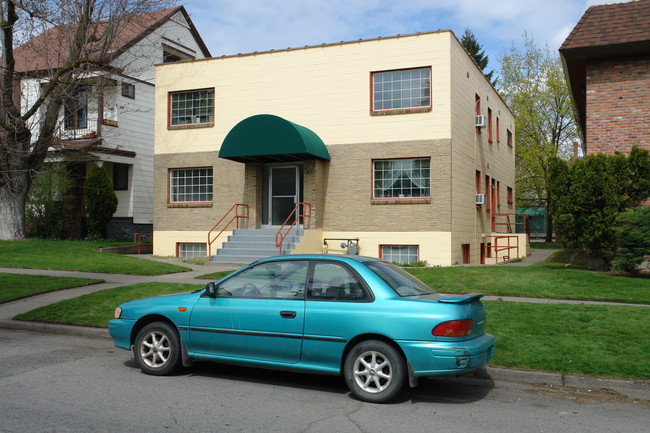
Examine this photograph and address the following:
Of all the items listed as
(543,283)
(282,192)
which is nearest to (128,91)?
(282,192)

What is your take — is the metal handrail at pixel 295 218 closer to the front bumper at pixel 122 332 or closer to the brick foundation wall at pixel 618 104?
the brick foundation wall at pixel 618 104

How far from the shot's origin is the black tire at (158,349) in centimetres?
703

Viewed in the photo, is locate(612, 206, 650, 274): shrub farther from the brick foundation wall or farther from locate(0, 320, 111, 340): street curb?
locate(0, 320, 111, 340): street curb

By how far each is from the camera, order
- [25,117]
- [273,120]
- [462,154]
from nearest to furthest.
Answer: [273,120] → [462,154] → [25,117]

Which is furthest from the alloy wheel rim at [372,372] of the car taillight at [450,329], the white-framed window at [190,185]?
the white-framed window at [190,185]

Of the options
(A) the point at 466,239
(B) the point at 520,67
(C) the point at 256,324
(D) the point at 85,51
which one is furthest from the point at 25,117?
(B) the point at 520,67

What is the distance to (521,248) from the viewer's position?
24.7 metres

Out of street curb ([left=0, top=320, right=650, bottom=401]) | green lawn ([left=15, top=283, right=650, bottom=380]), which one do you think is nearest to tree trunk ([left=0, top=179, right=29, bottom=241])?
green lawn ([left=15, top=283, right=650, bottom=380])

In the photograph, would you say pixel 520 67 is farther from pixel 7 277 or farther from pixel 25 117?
pixel 7 277

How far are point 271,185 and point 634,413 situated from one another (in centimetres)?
1614

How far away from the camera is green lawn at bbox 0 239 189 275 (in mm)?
16677

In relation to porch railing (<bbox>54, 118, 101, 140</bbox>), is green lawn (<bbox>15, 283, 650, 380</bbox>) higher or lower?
lower

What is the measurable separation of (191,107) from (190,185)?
2.93 m

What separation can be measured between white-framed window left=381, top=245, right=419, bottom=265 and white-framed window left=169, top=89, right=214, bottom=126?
8092 mm
